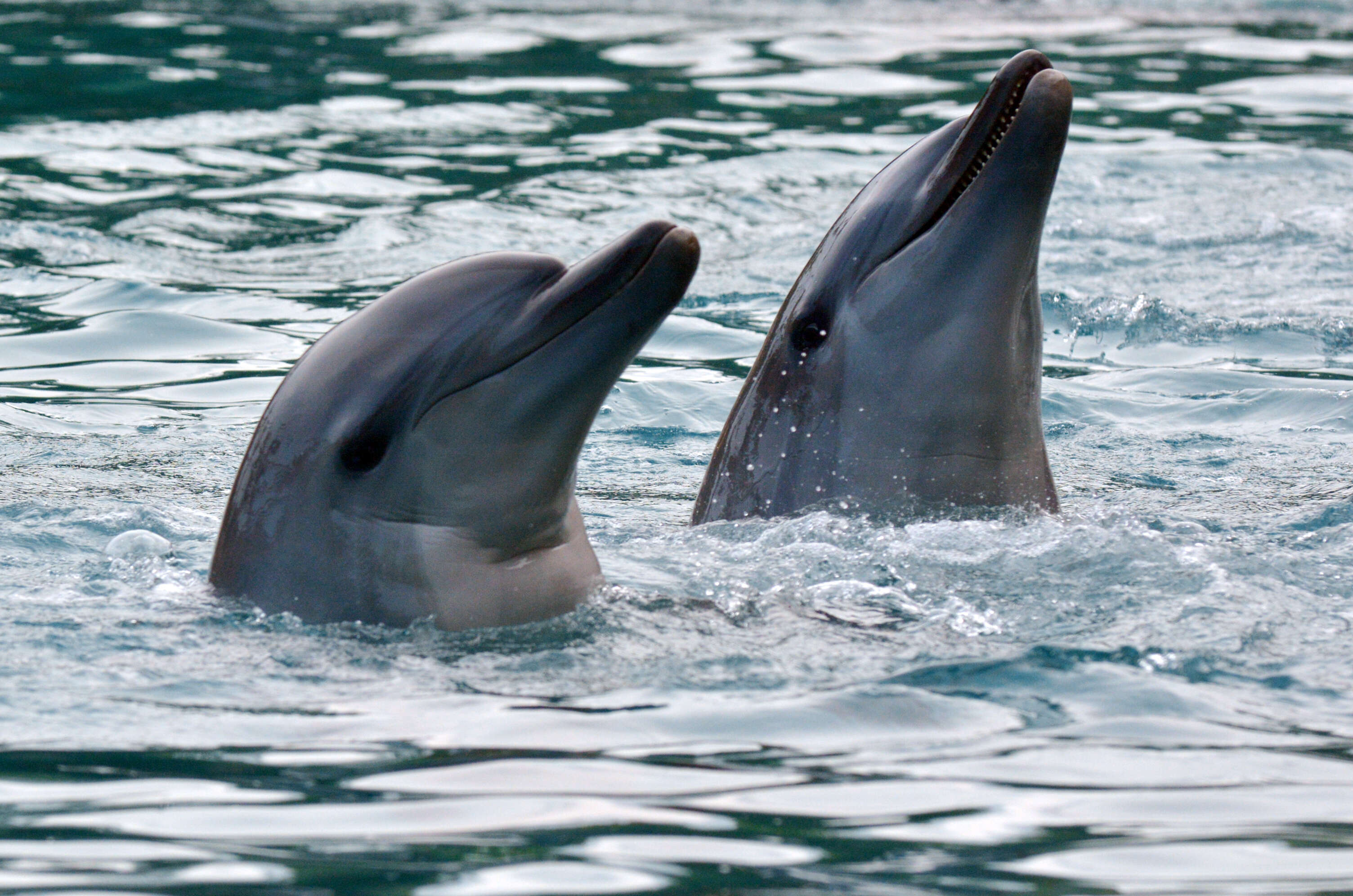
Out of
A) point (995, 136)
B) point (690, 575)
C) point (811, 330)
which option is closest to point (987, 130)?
point (995, 136)

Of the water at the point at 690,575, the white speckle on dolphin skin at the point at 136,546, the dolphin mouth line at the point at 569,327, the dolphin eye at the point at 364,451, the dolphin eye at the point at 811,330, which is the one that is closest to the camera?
the water at the point at 690,575

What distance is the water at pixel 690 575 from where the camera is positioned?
3346 mm

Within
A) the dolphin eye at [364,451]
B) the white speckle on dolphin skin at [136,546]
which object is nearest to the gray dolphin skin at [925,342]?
the dolphin eye at [364,451]

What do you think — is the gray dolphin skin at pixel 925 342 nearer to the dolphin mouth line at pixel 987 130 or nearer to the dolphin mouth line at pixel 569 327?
the dolphin mouth line at pixel 987 130

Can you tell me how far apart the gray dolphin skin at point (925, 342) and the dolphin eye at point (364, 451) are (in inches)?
57.4

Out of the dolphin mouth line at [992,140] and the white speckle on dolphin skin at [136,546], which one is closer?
the dolphin mouth line at [992,140]

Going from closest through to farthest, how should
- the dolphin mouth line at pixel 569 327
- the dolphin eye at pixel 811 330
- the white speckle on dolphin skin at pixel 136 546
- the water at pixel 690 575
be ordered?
the water at pixel 690 575 → the dolphin mouth line at pixel 569 327 → the dolphin eye at pixel 811 330 → the white speckle on dolphin skin at pixel 136 546

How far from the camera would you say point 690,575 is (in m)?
5.19

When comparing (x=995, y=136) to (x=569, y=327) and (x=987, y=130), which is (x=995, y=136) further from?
(x=569, y=327)

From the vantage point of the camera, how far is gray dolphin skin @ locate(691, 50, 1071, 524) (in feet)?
16.8

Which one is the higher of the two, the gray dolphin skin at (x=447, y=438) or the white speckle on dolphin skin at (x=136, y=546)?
the gray dolphin skin at (x=447, y=438)

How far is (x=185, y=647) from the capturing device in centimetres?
444

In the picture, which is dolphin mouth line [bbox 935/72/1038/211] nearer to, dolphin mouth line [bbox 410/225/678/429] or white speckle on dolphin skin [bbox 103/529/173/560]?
dolphin mouth line [bbox 410/225/678/429]

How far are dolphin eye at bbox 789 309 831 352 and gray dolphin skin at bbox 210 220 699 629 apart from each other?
3.84ft
